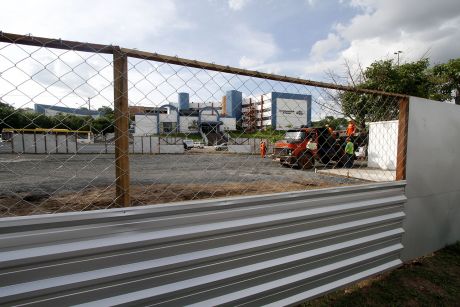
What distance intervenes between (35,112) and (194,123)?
0.86 metres

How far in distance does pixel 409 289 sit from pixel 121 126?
2.97 m

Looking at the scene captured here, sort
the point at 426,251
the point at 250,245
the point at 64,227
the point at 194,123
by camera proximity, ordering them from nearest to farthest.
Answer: the point at 64,227, the point at 194,123, the point at 250,245, the point at 426,251

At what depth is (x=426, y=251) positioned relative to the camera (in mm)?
3168

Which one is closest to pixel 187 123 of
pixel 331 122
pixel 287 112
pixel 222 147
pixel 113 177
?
pixel 222 147

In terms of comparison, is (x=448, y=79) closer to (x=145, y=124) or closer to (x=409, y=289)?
(x=409, y=289)

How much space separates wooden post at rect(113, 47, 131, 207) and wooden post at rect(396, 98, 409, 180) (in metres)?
2.70

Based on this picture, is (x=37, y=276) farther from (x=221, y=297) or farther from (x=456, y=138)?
(x=456, y=138)

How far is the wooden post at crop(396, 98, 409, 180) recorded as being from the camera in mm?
2750

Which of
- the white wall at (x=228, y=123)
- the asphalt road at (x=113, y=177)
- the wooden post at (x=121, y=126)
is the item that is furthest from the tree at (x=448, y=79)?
the wooden post at (x=121, y=126)

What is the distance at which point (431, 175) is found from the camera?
3.03 metres

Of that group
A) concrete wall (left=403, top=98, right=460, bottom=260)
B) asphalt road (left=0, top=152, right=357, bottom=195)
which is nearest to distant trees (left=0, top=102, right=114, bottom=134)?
asphalt road (left=0, top=152, right=357, bottom=195)

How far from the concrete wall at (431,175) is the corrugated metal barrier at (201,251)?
0.55 m

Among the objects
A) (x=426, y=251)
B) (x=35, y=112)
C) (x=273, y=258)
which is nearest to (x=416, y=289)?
(x=426, y=251)

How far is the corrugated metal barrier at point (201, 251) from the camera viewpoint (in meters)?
1.30
